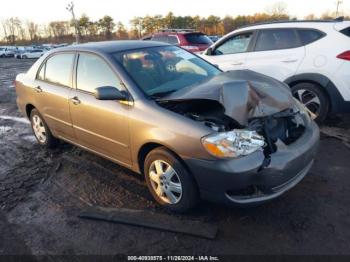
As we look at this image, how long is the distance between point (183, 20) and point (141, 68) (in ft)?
211

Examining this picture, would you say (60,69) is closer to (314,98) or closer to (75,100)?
(75,100)

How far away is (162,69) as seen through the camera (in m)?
4.16

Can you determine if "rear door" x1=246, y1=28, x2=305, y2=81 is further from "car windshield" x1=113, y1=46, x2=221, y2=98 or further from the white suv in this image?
"car windshield" x1=113, y1=46, x2=221, y2=98

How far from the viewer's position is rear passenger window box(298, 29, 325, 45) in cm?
584

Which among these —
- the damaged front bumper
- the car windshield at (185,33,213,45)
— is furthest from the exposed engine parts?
the car windshield at (185,33,213,45)

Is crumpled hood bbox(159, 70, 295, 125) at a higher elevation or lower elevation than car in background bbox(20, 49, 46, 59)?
higher

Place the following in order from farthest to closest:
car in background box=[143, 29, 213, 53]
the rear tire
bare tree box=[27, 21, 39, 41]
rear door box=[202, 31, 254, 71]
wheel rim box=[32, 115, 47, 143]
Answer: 1. bare tree box=[27, 21, 39, 41]
2. car in background box=[143, 29, 213, 53]
3. rear door box=[202, 31, 254, 71]
4. the rear tire
5. wheel rim box=[32, 115, 47, 143]

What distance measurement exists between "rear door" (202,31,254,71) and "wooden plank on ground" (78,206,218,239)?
4162mm

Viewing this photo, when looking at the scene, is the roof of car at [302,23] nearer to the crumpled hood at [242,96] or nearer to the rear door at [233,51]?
the rear door at [233,51]

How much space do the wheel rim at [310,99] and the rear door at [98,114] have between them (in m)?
3.59

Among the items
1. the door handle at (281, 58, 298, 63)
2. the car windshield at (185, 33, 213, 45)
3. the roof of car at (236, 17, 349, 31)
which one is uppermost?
the roof of car at (236, 17, 349, 31)

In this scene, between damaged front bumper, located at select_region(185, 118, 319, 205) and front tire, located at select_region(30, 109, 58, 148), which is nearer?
damaged front bumper, located at select_region(185, 118, 319, 205)

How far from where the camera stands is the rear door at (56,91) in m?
4.57

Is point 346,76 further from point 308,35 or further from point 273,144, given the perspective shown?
point 273,144
